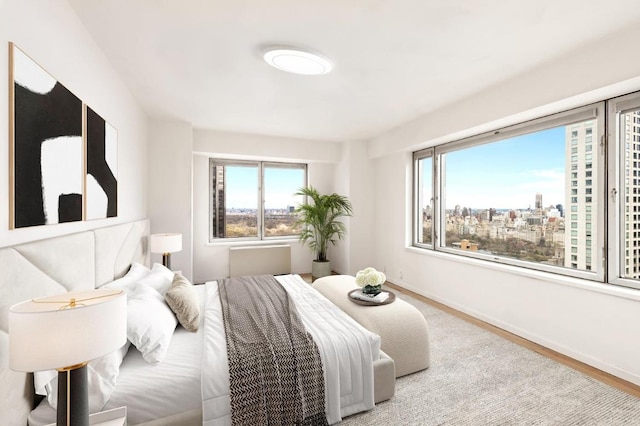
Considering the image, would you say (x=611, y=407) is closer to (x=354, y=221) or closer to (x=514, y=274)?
(x=514, y=274)

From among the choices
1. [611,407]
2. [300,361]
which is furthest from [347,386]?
[611,407]

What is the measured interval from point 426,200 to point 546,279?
2.12 metres

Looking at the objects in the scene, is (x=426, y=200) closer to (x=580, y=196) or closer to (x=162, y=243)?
(x=580, y=196)

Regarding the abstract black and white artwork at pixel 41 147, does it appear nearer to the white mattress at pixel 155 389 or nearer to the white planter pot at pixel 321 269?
the white mattress at pixel 155 389

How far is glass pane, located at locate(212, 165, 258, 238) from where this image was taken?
17.4ft

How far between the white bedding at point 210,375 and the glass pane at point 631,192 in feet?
7.59

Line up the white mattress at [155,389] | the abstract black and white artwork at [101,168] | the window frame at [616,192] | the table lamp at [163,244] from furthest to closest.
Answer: the table lamp at [163,244] → the window frame at [616,192] → the abstract black and white artwork at [101,168] → the white mattress at [155,389]

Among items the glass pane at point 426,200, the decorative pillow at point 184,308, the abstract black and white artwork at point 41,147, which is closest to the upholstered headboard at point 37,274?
the abstract black and white artwork at point 41,147

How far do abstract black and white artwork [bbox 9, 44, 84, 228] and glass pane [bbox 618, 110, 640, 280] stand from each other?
161 inches

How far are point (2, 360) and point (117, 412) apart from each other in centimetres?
52

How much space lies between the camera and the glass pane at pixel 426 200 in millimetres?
4500

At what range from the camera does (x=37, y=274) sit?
130 cm

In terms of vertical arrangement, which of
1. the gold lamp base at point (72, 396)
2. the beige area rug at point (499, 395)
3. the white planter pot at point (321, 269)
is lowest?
the beige area rug at point (499, 395)

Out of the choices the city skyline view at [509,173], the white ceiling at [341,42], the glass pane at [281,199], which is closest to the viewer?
the white ceiling at [341,42]
